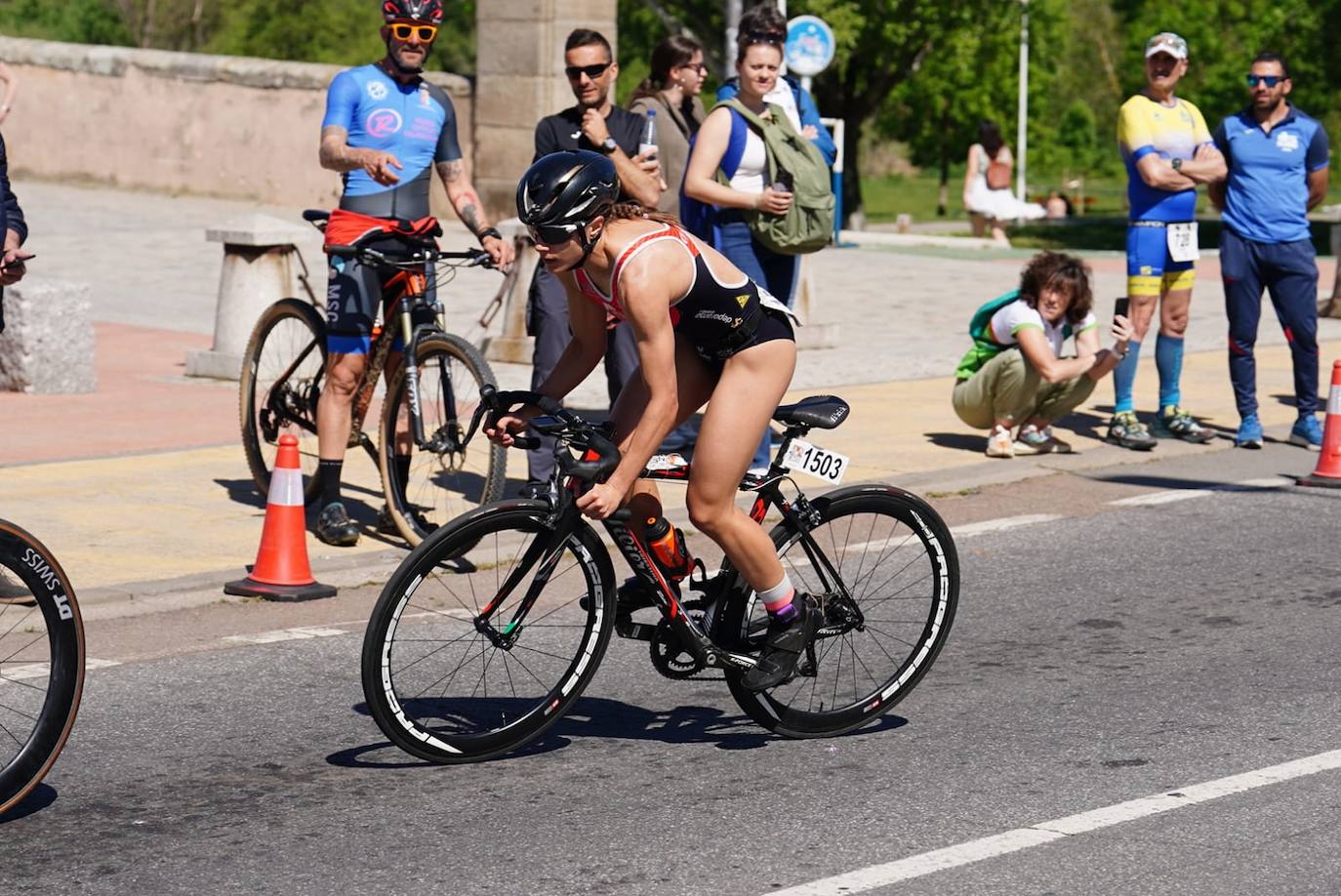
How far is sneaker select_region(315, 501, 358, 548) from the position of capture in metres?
8.73

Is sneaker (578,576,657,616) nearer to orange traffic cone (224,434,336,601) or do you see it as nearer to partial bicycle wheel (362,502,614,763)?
partial bicycle wheel (362,502,614,763)

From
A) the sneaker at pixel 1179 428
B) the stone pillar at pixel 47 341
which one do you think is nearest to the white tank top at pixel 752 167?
the sneaker at pixel 1179 428

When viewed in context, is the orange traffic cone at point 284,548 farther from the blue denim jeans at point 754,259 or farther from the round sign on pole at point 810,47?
the round sign on pole at point 810,47

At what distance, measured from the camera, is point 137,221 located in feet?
75.9

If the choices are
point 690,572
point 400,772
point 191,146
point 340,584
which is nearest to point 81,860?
point 400,772

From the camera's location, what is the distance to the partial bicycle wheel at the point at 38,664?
525 cm

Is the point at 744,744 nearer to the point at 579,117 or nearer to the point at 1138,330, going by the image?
the point at 579,117

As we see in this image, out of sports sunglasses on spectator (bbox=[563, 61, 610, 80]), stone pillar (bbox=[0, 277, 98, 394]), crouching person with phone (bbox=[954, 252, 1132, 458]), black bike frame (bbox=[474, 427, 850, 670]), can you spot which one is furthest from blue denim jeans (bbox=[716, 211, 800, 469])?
stone pillar (bbox=[0, 277, 98, 394])

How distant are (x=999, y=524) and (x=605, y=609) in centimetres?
404

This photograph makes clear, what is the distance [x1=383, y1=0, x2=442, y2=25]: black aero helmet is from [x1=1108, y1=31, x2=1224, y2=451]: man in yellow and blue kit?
4394mm

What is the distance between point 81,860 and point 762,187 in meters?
5.01

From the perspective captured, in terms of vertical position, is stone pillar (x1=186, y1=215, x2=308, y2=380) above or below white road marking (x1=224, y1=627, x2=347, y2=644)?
above

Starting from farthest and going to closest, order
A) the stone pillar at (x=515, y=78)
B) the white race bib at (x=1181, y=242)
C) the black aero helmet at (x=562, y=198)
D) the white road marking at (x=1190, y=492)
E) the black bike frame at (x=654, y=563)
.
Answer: the stone pillar at (x=515, y=78)
the white race bib at (x=1181, y=242)
the white road marking at (x=1190, y=492)
the black bike frame at (x=654, y=563)
the black aero helmet at (x=562, y=198)

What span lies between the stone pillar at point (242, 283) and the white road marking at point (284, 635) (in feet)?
19.3
